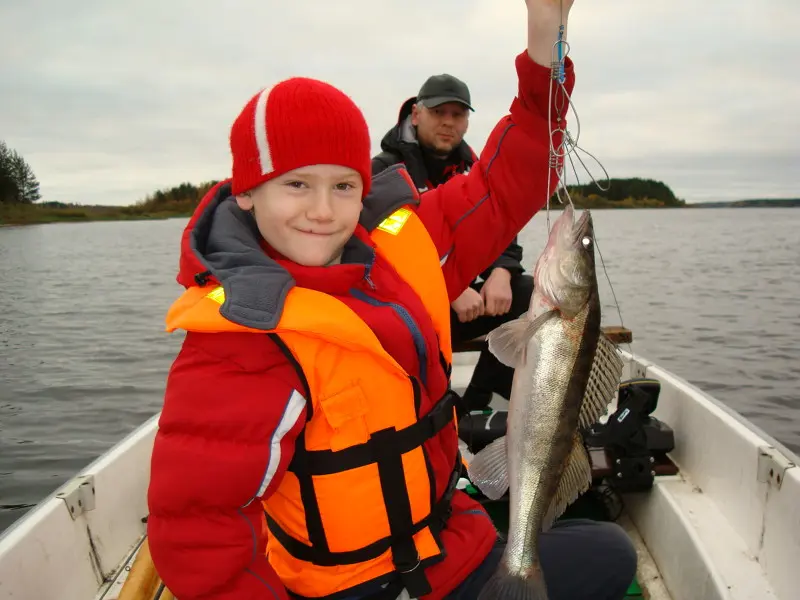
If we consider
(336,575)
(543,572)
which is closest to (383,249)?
(336,575)

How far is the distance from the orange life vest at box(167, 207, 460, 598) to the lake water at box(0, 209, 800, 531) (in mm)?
5560

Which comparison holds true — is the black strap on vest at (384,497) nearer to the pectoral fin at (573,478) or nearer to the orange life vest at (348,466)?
the orange life vest at (348,466)

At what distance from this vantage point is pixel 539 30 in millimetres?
2434

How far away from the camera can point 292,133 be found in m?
2.11

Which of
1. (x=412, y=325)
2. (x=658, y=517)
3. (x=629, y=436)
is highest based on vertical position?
(x=412, y=325)

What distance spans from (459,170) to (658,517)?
10.1ft

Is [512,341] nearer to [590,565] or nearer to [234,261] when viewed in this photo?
[590,565]

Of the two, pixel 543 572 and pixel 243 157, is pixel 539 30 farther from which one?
pixel 543 572

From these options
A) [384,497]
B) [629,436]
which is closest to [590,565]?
[384,497]

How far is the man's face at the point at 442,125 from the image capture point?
5180 millimetres

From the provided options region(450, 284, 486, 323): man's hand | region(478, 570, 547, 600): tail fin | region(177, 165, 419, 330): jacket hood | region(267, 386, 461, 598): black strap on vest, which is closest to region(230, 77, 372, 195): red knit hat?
region(177, 165, 419, 330): jacket hood

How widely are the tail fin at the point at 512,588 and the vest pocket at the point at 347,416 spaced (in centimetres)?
70

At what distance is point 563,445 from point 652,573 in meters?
1.72

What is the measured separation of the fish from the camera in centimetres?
232
